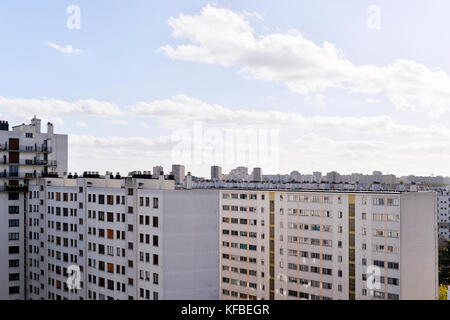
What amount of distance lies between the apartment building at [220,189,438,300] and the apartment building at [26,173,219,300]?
898 inches

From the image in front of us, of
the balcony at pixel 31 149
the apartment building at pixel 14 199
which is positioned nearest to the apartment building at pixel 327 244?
the balcony at pixel 31 149

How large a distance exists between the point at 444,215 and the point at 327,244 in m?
100.0

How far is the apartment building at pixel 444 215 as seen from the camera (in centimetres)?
14488

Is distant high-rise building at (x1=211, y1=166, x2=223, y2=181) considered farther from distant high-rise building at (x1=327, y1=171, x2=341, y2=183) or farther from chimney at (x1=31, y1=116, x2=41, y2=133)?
chimney at (x1=31, y1=116, x2=41, y2=133)

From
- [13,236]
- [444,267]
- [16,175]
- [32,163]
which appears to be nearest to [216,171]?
[32,163]

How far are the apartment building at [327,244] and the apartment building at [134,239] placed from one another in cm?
2282

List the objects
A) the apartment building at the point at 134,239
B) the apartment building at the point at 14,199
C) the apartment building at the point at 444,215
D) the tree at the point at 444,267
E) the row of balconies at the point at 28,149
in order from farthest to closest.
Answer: the apartment building at the point at 444,215 → the tree at the point at 444,267 → the row of balconies at the point at 28,149 → the apartment building at the point at 14,199 → the apartment building at the point at 134,239

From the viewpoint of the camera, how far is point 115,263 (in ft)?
156

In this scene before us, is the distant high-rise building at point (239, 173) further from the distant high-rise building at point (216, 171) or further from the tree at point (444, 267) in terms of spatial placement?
the tree at point (444, 267)

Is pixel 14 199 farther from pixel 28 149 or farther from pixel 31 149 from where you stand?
pixel 31 149

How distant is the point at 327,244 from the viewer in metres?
63.8
